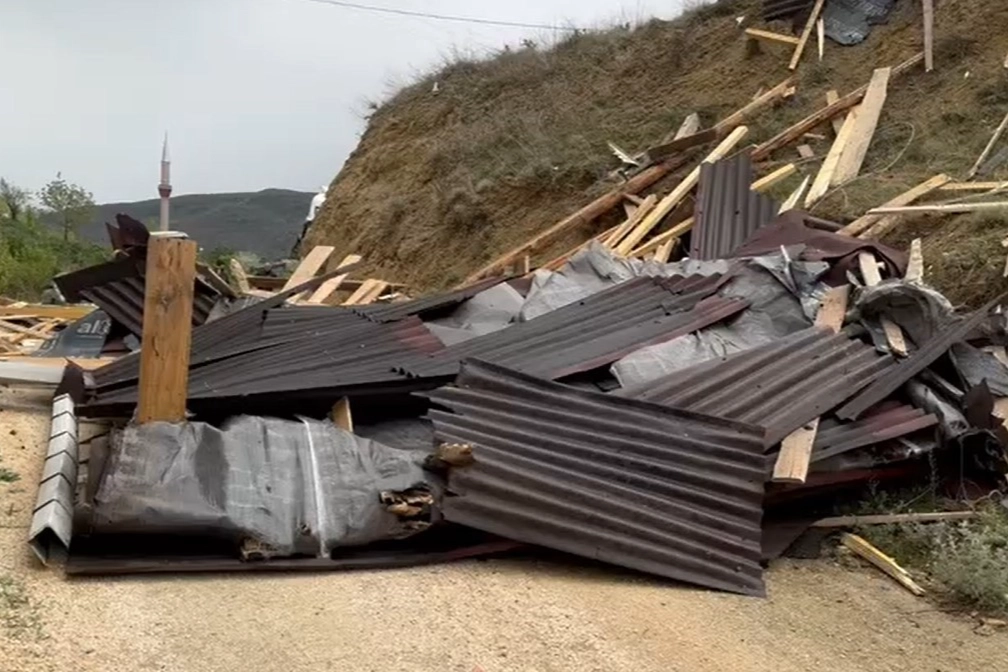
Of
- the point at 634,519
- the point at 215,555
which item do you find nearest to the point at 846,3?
the point at 634,519

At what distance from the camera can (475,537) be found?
459 centimetres

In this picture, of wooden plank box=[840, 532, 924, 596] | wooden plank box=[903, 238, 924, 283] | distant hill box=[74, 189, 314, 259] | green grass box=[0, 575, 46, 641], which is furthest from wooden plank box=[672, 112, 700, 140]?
distant hill box=[74, 189, 314, 259]

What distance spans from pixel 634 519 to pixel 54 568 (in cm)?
254

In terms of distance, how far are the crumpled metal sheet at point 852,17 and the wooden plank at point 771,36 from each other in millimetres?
526

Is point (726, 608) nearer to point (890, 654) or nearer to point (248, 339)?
point (890, 654)

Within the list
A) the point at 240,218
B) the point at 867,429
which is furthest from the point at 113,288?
the point at 240,218

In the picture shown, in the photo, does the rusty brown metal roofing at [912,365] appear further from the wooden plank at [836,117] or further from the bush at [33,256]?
the bush at [33,256]

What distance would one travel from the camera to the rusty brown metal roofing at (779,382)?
5.39 m

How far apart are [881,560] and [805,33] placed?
36.1 feet

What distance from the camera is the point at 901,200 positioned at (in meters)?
8.67

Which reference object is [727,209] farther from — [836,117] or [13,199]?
[13,199]

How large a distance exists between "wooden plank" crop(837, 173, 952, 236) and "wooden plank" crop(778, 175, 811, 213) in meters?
1.00

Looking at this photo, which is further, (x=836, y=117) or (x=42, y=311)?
(x=836, y=117)

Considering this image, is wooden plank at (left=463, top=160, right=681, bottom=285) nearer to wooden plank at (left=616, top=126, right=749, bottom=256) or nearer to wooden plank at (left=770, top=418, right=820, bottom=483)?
wooden plank at (left=616, top=126, right=749, bottom=256)
